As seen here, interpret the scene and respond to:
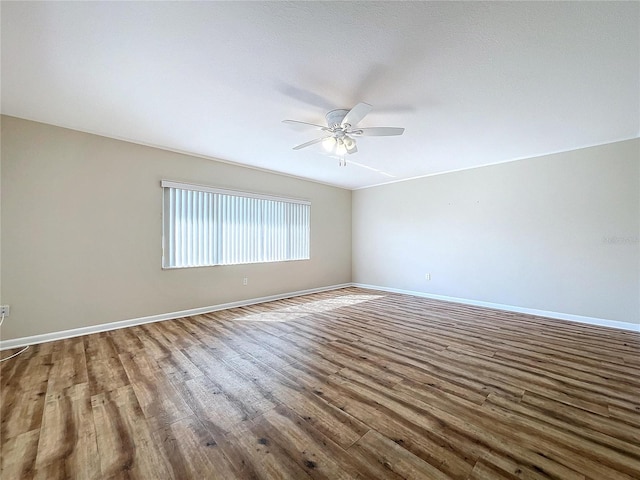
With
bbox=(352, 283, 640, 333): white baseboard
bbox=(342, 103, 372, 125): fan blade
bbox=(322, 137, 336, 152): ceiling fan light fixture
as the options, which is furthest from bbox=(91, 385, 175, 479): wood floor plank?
bbox=(352, 283, 640, 333): white baseboard

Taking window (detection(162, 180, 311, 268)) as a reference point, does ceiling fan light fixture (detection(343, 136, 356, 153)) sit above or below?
above

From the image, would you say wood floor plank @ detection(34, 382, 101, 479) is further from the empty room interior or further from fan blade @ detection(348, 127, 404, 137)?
fan blade @ detection(348, 127, 404, 137)

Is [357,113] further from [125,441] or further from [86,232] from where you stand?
[86,232]

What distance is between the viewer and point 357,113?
2.31m

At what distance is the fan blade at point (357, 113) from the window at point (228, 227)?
271 cm

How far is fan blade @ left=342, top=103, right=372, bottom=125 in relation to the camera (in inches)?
86.0

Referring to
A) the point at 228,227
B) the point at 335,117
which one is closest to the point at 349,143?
the point at 335,117

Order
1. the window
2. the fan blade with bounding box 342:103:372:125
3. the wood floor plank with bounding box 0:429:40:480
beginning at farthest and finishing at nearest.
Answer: the window, the fan blade with bounding box 342:103:372:125, the wood floor plank with bounding box 0:429:40:480

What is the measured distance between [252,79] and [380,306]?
151 inches

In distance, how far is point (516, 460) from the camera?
4.36 feet

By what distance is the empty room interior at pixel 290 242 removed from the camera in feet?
4.90

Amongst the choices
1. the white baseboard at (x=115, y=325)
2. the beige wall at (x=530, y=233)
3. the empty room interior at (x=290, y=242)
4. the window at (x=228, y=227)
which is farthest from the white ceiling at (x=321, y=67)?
the white baseboard at (x=115, y=325)

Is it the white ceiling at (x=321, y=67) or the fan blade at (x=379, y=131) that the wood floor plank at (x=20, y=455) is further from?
the fan blade at (x=379, y=131)

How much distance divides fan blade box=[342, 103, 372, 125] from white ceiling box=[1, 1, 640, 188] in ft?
0.64
